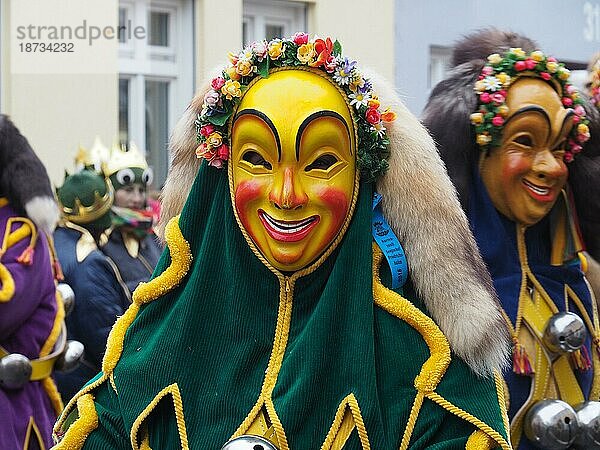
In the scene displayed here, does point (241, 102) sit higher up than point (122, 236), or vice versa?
point (241, 102)

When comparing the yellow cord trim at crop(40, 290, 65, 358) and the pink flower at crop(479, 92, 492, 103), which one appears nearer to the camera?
the pink flower at crop(479, 92, 492, 103)

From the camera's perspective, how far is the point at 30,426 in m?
5.33

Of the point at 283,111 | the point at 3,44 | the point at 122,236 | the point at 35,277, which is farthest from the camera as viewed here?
the point at 3,44

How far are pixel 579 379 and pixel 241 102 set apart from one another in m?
1.88

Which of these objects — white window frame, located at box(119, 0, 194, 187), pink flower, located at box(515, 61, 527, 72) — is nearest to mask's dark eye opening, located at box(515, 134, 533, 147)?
pink flower, located at box(515, 61, 527, 72)

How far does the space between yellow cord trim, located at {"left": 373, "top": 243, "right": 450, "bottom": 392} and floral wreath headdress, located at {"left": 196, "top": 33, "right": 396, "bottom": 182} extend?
0.85 feet

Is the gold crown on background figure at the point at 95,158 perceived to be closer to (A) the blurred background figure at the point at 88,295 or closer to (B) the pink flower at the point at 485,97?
(A) the blurred background figure at the point at 88,295

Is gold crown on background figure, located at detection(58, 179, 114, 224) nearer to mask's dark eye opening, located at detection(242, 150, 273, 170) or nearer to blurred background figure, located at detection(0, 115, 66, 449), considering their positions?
blurred background figure, located at detection(0, 115, 66, 449)

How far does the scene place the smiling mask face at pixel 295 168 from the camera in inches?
118

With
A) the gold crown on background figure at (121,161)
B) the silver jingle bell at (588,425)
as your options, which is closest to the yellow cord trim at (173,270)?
the silver jingle bell at (588,425)

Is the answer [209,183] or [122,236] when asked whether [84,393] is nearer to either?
[209,183]

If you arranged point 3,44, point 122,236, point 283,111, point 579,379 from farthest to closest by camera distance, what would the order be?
point 3,44 → point 122,236 → point 579,379 → point 283,111

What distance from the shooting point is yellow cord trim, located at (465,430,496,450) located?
2.83 m

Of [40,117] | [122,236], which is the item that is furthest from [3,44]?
[122,236]
